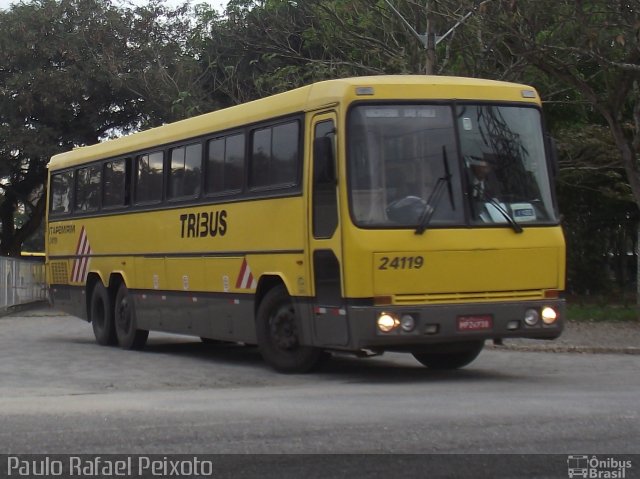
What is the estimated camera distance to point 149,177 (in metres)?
17.3

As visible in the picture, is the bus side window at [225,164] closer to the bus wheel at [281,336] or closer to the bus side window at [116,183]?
the bus wheel at [281,336]

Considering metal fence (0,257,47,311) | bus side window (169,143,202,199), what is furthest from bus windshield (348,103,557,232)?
metal fence (0,257,47,311)

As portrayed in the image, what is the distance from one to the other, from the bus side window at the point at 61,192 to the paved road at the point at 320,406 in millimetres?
4757

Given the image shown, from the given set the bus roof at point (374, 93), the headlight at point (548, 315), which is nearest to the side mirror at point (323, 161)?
the bus roof at point (374, 93)

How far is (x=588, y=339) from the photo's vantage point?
19.1 m

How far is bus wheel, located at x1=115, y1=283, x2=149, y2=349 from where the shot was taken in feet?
59.0

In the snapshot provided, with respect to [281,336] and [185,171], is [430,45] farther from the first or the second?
[281,336]

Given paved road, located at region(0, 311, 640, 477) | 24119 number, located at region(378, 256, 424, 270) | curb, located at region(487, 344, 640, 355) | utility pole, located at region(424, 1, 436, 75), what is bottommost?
paved road, located at region(0, 311, 640, 477)

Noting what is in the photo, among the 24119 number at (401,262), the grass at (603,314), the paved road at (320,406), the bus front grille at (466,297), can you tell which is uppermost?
the 24119 number at (401,262)

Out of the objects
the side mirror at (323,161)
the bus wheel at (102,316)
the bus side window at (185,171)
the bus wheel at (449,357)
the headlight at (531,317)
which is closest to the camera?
the side mirror at (323,161)

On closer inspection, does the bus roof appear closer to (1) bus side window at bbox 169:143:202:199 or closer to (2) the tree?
(1) bus side window at bbox 169:143:202:199

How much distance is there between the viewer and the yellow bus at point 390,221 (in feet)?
39.2

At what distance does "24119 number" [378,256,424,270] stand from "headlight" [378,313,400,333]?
0.50 metres
